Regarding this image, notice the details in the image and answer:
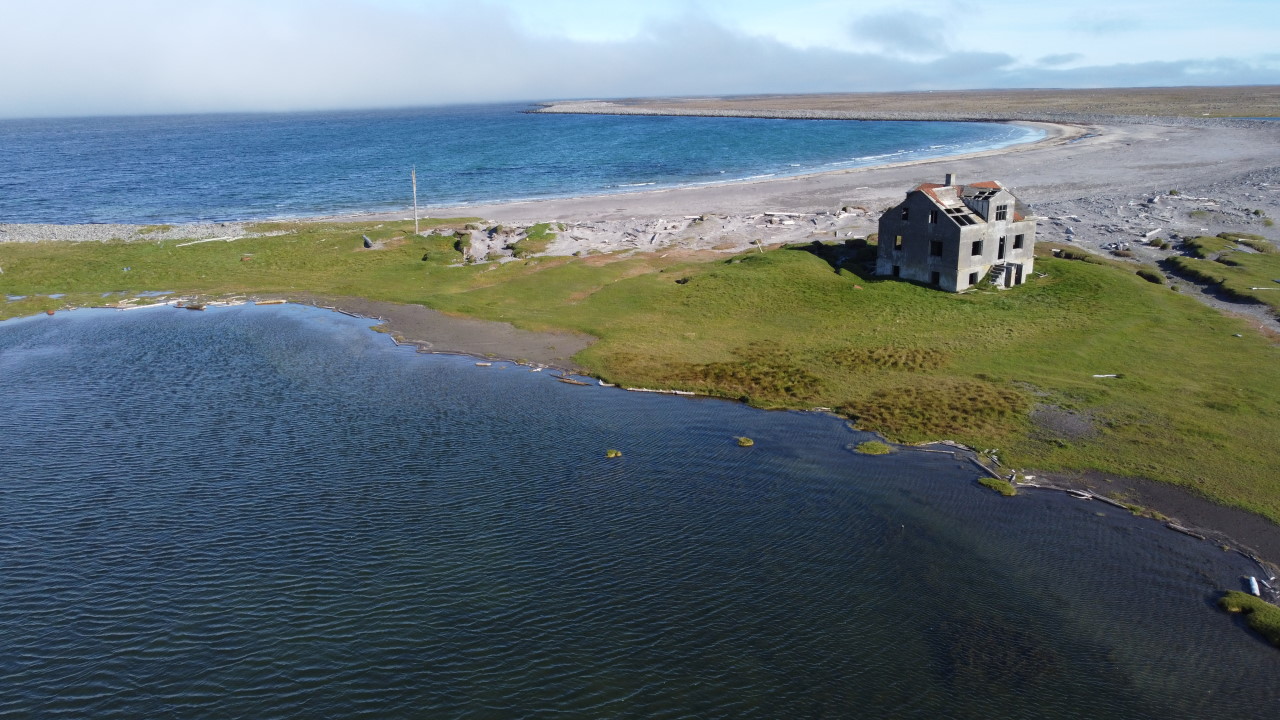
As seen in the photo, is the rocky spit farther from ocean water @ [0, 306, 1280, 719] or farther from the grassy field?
ocean water @ [0, 306, 1280, 719]

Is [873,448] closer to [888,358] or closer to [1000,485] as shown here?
[1000,485]

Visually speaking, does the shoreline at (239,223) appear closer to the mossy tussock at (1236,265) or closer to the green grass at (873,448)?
the mossy tussock at (1236,265)

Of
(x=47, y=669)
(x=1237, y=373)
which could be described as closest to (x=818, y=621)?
(x=47, y=669)

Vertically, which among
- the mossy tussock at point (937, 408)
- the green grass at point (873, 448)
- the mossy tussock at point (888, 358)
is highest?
the mossy tussock at point (888, 358)

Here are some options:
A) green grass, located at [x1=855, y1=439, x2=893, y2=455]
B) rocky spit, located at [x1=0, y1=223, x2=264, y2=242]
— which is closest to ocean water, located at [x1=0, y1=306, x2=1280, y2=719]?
green grass, located at [x1=855, y1=439, x2=893, y2=455]

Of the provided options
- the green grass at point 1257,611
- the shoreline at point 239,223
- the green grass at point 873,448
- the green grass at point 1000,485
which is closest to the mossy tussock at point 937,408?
the green grass at point 873,448

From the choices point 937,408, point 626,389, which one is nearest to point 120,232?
point 626,389
